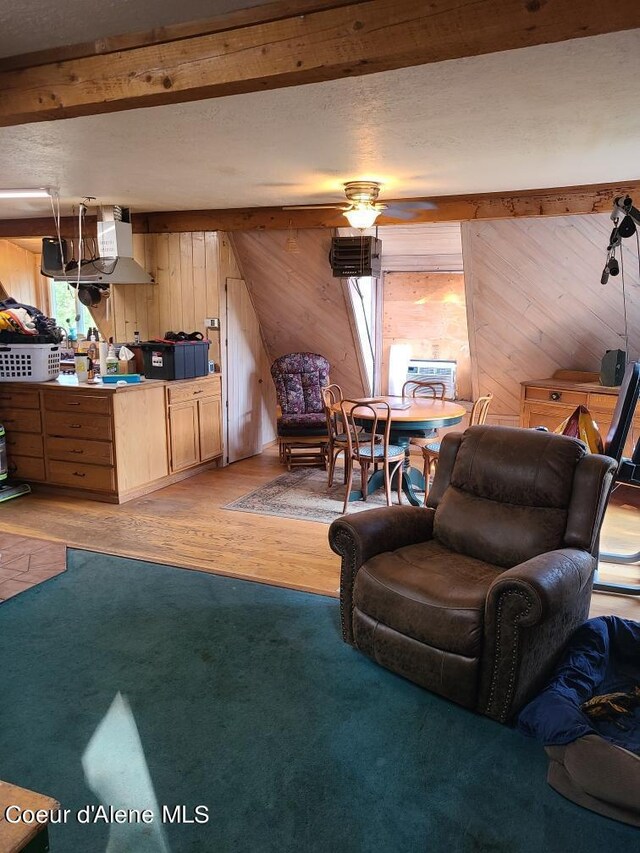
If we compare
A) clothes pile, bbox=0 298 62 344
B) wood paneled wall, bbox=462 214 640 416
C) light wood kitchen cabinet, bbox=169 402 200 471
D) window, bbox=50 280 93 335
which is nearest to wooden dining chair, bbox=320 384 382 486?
light wood kitchen cabinet, bbox=169 402 200 471

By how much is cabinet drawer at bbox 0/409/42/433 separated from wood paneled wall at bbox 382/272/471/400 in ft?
11.5

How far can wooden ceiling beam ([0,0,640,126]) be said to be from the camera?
1.51 meters

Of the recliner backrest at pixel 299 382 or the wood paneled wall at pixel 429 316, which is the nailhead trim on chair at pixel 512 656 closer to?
the recliner backrest at pixel 299 382

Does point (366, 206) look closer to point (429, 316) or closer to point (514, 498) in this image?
point (429, 316)

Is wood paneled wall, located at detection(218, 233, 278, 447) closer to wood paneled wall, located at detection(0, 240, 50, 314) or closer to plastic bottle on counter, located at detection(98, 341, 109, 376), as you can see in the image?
plastic bottle on counter, located at detection(98, 341, 109, 376)

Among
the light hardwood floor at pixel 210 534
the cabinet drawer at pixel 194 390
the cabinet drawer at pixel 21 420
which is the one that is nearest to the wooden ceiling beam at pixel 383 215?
the cabinet drawer at pixel 194 390

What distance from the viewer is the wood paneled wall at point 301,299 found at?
5859 mm

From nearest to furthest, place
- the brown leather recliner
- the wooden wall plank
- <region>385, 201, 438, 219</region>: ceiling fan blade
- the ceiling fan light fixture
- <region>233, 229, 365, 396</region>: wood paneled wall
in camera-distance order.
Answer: the brown leather recliner < the ceiling fan light fixture < <region>385, 201, 438, 219</region>: ceiling fan blade < <region>233, 229, 365, 396</region>: wood paneled wall < the wooden wall plank

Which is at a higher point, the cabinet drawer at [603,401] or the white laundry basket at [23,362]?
the white laundry basket at [23,362]

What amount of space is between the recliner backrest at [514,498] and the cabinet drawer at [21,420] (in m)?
3.51

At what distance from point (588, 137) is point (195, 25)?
193 cm

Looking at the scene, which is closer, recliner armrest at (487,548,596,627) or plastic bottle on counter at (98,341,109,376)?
recliner armrest at (487,548,596,627)

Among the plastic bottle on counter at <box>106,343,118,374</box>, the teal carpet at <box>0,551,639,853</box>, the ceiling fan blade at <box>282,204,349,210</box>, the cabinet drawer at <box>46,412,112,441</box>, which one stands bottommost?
the teal carpet at <box>0,551,639,853</box>

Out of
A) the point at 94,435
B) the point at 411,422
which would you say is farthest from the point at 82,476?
the point at 411,422
